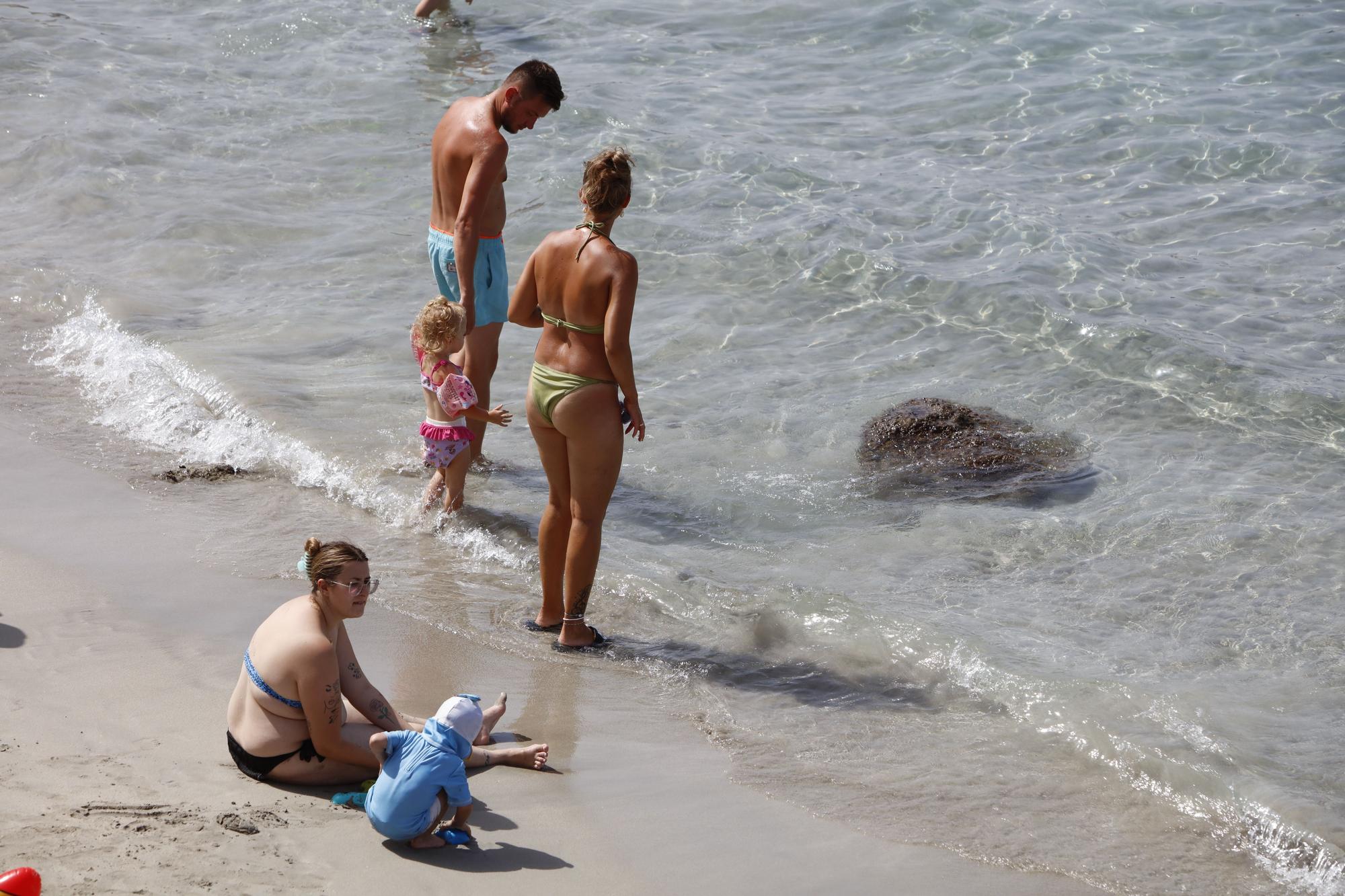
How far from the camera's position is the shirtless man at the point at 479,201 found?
5.46 metres

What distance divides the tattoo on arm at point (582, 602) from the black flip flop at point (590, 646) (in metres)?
0.11

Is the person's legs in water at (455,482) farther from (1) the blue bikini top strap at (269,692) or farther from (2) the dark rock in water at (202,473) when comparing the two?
(1) the blue bikini top strap at (269,692)

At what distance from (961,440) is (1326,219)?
4532mm

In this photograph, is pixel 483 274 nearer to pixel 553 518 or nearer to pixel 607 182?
pixel 553 518

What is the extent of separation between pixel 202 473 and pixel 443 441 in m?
1.40

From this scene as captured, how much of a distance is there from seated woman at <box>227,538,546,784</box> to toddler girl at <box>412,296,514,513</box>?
1.71m

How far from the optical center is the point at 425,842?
3.38 m

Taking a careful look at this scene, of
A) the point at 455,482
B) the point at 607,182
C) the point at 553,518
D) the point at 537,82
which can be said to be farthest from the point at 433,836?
the point at 537,82

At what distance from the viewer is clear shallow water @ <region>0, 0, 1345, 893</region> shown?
4.54m

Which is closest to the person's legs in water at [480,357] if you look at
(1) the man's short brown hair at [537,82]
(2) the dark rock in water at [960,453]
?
(1) the man's short brown hair at [537,82]

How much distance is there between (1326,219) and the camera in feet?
31.5

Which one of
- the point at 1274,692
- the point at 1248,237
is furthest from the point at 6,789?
the point at 1248,237

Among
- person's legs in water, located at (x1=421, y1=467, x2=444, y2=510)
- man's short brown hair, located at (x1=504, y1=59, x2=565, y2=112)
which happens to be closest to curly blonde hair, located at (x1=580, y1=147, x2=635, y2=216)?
man's short brown hair, located at (x1=504, y1=59, x2=565, y2=112)

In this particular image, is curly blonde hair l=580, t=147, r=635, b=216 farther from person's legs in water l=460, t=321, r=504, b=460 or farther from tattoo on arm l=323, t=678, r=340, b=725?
tattoo on arm l=323, t=678, r=340, b=725
